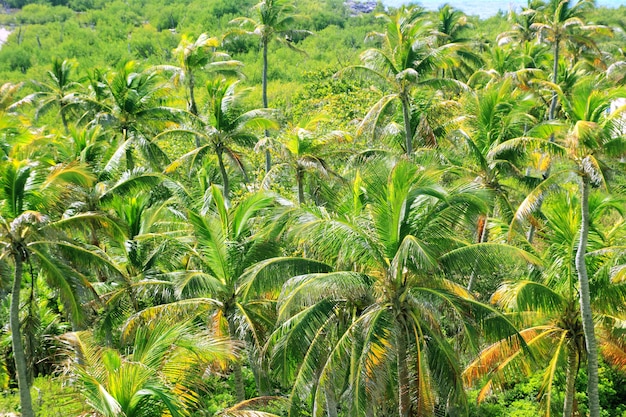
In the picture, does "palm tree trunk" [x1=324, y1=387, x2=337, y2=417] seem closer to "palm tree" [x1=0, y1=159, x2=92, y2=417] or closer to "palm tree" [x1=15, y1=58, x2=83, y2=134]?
"palm tree" [x1=0, y1=159, x2=92, y2=417]

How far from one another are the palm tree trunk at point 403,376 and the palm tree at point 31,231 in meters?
6.60

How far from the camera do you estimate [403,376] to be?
12.2m

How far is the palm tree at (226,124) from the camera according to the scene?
20984mm

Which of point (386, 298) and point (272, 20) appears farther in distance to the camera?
point (272, 20)

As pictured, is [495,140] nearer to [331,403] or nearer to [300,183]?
[300,183]

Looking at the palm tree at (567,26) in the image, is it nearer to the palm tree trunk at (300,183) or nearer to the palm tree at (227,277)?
the palm tree trunk at (300,183)

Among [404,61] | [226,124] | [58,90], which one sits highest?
[404,61]

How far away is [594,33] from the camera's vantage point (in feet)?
107

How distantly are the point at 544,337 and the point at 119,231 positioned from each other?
377 inches

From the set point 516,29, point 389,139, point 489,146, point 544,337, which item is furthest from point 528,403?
point 516,29

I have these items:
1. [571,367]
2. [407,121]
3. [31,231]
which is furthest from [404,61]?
[31,231]

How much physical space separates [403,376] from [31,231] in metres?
7.59

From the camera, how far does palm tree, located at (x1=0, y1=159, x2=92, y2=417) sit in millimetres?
12742

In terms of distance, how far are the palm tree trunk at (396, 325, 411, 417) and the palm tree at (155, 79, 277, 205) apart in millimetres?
10742
